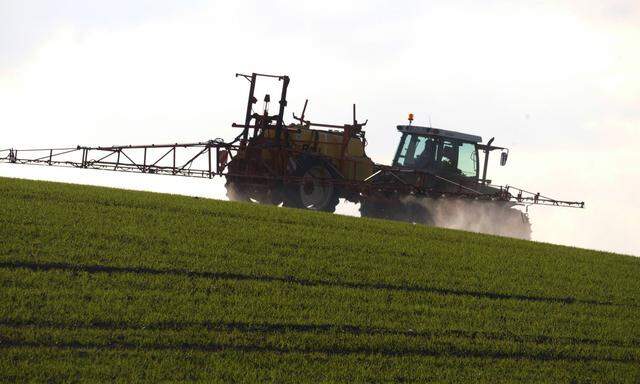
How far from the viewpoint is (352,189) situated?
88.2 feet

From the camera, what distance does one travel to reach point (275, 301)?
14.7m

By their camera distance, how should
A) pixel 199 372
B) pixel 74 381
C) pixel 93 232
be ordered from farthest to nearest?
1. pixel 93 232
2. pixel 199 372
3. pixel 74 381

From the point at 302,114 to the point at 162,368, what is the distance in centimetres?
1655

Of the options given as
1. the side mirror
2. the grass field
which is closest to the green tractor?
the side mirror

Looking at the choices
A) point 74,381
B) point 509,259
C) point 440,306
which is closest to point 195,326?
point 74,381

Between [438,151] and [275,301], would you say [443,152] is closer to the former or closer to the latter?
[438,151]

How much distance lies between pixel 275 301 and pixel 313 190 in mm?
12323

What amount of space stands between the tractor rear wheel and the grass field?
5.58m

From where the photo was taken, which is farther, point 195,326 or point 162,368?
point 195,326

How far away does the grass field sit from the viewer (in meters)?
12.4

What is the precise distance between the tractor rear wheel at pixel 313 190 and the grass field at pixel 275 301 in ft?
18.3

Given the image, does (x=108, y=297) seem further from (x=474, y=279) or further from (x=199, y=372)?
(x=474, y=279)

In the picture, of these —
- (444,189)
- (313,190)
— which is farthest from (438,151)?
(313,190)

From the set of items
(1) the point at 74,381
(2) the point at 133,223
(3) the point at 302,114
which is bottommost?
(1) the point at 74,381
